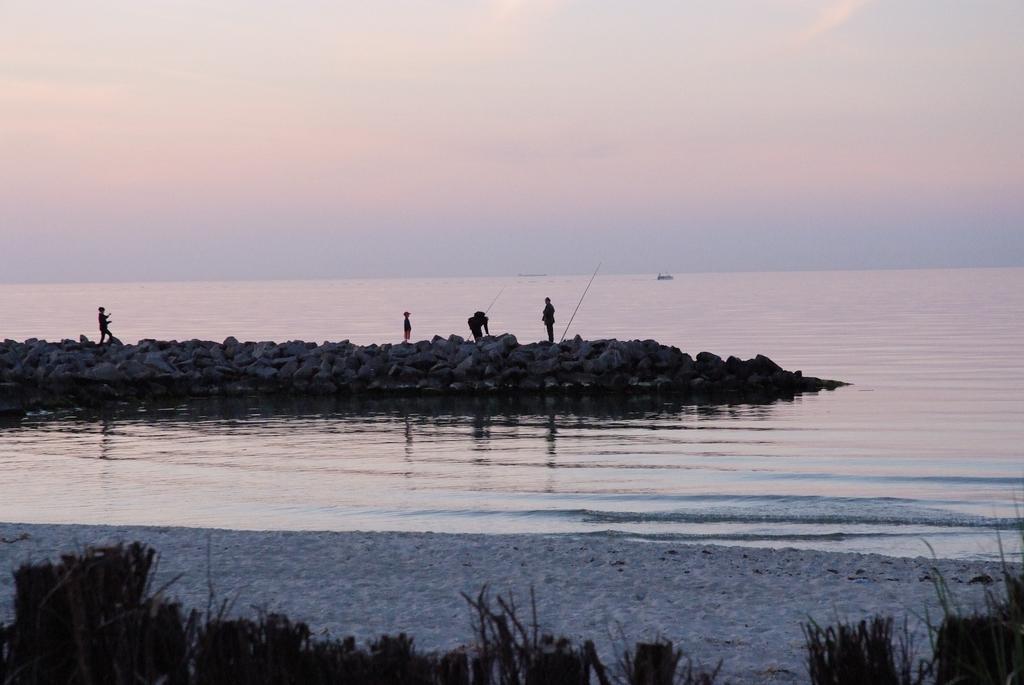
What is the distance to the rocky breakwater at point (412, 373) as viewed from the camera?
32.9 metres

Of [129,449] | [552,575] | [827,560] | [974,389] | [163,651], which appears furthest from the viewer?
[974,389]

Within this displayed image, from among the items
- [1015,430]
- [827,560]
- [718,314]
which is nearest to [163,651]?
[827,560]

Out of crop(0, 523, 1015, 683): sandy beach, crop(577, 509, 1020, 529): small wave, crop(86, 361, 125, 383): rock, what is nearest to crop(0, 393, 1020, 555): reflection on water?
crop(577, 509, 1020, 529): small wave

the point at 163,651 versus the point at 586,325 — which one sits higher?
the point at 586,325

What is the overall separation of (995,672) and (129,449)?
1922cm

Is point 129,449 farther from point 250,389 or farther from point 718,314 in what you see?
point 718,314

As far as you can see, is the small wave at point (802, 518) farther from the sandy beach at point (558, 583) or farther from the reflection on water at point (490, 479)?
the sandy beach at point (558, 583)

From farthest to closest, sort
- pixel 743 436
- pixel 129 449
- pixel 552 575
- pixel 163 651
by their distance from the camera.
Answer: pixel 743 436 → pixel 129 449 → pixel 552 575 → pixel 163 651

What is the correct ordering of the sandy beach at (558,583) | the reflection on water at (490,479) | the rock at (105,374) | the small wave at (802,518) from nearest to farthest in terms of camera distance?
the sandy beach at (558,583) < the small wave at (802,518) < the reflection on water at (490,479) < the rock at (105,374)

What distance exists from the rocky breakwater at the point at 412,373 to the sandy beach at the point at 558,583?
20.5 metres

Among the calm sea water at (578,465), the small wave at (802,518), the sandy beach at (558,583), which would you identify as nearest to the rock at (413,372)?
the calm sea water at (578,465)

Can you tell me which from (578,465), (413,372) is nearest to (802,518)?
(578,465)

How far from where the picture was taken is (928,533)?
539 inches

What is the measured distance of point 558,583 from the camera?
33.0ft
